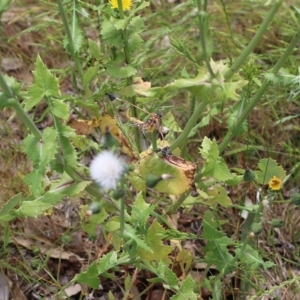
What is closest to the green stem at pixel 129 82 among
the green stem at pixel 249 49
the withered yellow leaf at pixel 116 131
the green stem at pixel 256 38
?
the withered yellow leaf at pixel 116 131

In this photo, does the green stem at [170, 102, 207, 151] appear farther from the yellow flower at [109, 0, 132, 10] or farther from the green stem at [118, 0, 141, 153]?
the yellow flower at [109, 0, 132, 10]

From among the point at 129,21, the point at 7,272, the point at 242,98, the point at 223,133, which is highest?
the point at 129,21

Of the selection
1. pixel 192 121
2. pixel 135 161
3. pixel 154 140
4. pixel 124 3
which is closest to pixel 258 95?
pixel 192 121

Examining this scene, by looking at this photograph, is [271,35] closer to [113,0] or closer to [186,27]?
[186,27]

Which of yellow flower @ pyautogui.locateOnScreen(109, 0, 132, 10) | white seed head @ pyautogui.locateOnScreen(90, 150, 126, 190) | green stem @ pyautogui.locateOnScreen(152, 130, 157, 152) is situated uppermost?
yellow flower @ pyautogui.locateOnScreen(109, 0, 132, 10)

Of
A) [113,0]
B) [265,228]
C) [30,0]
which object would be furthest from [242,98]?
[30,0]

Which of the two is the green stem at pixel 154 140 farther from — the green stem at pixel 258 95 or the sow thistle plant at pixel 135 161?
the green stem at pixel 258 95

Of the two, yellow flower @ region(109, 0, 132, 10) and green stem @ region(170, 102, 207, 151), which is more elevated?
yellow flower @ region(109, 0, 132, 10)

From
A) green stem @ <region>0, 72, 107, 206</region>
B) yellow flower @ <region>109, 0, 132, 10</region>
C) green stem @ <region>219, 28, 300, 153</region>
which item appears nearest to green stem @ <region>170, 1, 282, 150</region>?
green stem @ <region>219, 28, 300, 153</region>

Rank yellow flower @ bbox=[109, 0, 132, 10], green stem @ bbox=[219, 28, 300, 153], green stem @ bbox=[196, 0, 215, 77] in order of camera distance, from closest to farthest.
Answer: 1. green stem @ bbox=[196, 0, 215, 77]
2. green stem @ bbox=[219, 28, 300, 153]
3. yellow flower @ bbox=[109, 0, 132, 10]
